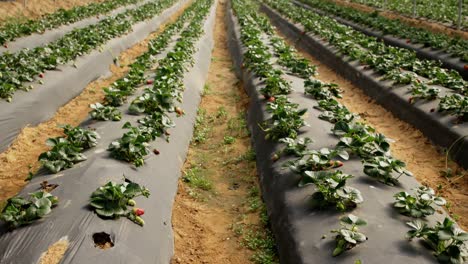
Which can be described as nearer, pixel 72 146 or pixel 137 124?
pixel 72 146

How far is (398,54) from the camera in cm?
1062

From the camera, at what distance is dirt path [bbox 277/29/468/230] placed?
562cm

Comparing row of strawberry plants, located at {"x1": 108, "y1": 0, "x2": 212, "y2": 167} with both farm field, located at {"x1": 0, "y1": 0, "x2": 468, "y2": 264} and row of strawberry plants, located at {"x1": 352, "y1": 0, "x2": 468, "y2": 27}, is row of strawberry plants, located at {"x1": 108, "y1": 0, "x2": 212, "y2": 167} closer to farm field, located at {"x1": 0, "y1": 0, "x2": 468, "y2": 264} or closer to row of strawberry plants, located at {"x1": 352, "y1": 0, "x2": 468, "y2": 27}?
farm field, located at {"x1": 0, "y1": 0, "x2": 468, "y2": 264}

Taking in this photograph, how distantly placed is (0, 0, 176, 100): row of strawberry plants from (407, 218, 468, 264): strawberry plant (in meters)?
6.89

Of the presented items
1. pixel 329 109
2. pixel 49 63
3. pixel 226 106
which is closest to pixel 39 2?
pixel 49 63

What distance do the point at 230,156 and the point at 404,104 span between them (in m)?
3.82

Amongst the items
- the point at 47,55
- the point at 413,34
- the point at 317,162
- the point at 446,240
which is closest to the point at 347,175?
the point at 317,162

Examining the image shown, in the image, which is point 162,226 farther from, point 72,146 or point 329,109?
point 329,109

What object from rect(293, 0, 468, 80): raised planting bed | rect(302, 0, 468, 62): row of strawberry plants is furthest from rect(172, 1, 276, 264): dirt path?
rect(302, 0, 468, 62): row of strawberry plants

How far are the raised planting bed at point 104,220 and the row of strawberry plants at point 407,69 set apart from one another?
478cm

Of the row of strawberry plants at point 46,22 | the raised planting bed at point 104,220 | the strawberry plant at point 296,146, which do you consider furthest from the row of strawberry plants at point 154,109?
the row of strawberry plants at point 46,22

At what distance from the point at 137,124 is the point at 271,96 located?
2.64m

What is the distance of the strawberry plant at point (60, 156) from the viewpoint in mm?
4504

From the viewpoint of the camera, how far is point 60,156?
4.61m
